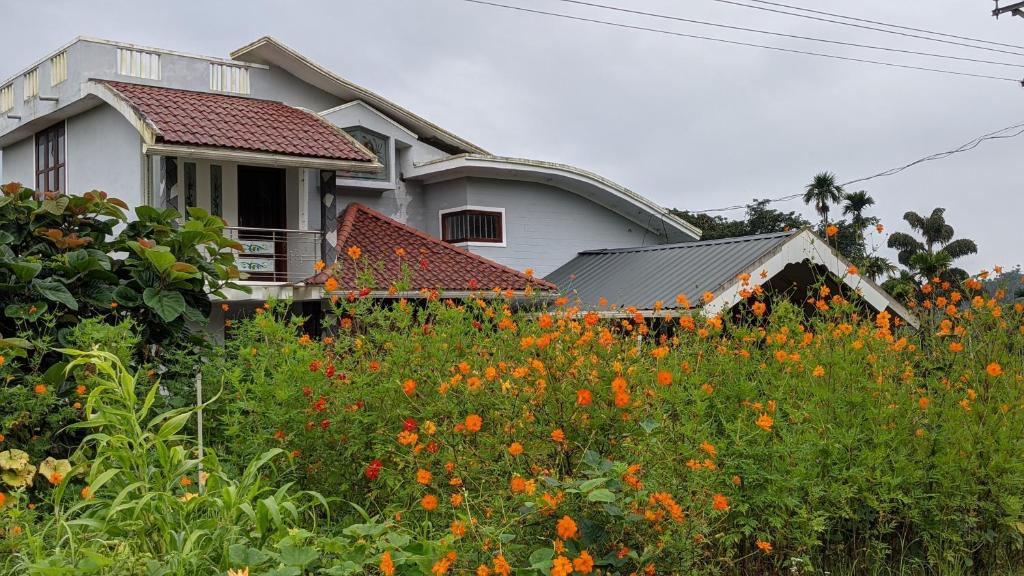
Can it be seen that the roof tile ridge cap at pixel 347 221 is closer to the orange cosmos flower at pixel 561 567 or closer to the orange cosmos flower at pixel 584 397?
the orange cosmos flower at pixel 584 397

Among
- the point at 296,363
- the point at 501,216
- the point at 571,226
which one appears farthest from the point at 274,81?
the point at 296,363

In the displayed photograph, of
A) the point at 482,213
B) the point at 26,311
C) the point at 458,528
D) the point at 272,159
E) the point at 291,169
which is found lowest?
the point at 458,528

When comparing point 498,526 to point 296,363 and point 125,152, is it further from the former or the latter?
point 125,152

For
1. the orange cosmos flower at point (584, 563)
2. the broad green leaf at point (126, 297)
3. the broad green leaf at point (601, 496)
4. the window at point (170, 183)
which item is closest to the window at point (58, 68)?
the window at point (170, 183)

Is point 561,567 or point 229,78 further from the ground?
point 229,78

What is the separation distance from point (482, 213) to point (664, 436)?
54.3 ft

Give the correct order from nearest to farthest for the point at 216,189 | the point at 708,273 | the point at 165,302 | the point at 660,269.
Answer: the point at 165,302, the point at 216,189, the point at 708,273, the point at 660,269

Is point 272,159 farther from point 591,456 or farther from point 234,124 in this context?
point 591,456

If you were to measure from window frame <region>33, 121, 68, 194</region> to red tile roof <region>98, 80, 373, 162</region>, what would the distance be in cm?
241

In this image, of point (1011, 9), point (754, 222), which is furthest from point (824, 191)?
point (1011, 9)

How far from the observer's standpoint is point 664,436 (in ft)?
14.3

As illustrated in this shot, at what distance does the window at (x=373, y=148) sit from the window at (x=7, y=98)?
663cm

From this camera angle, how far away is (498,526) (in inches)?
160

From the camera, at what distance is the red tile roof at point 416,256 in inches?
671
